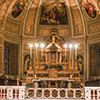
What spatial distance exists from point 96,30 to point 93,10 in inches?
57.2

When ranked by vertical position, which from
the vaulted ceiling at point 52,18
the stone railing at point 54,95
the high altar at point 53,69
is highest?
the vaulted ceiling at point 52,18

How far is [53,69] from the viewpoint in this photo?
19406 mm

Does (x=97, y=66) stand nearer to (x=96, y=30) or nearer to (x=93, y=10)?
(x=96, y=30)

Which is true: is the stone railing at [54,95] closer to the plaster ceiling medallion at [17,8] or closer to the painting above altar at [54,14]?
the plaster ceiling medallion at [17,8]

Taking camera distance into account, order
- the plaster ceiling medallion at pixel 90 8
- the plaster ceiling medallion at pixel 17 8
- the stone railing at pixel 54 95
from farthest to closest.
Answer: the plaster ceiling medallion at pixel 17 8
the plaster ceiling medallion at pixel 90 8
the stone railing at pixel 54 95

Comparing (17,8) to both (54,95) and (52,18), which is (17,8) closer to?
(52,18)

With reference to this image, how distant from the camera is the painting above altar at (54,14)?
23344mm

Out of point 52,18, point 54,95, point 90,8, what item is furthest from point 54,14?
point 54,95

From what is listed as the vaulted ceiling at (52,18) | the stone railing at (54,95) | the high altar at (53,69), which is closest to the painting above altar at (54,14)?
the vaulted ceiling at (52,18)

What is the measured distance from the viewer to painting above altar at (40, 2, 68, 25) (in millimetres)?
23344

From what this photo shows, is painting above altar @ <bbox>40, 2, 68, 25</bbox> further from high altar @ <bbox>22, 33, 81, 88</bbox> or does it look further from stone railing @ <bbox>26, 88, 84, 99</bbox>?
stone railing @ <bbox>26, 88, 84, 99</bbox>

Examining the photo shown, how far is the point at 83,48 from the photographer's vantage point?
22.8 m

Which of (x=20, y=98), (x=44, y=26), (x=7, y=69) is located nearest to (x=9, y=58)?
(x=7, y=69)

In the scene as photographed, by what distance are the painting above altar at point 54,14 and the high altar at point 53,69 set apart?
122 centimetres
